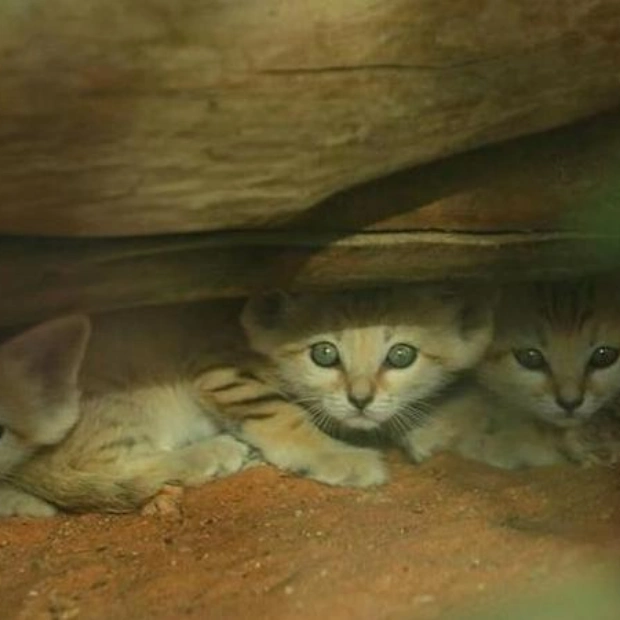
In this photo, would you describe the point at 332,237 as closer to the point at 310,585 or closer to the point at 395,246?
the point at 395,246

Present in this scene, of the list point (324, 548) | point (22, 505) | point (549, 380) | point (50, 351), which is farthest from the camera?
point (549, 380)

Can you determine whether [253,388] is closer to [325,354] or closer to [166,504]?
[325,354]

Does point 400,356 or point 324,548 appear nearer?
point 324,548

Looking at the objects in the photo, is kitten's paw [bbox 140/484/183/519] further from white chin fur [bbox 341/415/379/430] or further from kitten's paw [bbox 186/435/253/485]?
white chin fur [bbox 341/415/379/430]

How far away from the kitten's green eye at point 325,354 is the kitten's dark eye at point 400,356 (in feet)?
A: 0.41

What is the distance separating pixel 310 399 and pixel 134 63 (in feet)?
4.77

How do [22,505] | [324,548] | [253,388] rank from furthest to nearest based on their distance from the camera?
[253,388], [22,505], [324,548]

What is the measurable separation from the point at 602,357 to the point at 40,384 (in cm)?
136


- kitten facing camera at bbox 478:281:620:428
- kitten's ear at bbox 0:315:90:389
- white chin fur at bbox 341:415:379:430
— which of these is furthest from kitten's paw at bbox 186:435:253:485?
kitten facing camera at bbox 478:281:620:428

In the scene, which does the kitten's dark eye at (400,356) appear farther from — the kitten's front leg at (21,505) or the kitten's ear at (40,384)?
the kitten's front leg at (21,505)

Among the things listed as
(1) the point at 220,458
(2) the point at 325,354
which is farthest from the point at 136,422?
(2) the point at 325,354

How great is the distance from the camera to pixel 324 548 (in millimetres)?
2686

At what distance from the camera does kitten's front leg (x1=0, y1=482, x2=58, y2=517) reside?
10.5 ft

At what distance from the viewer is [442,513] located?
287 cm
